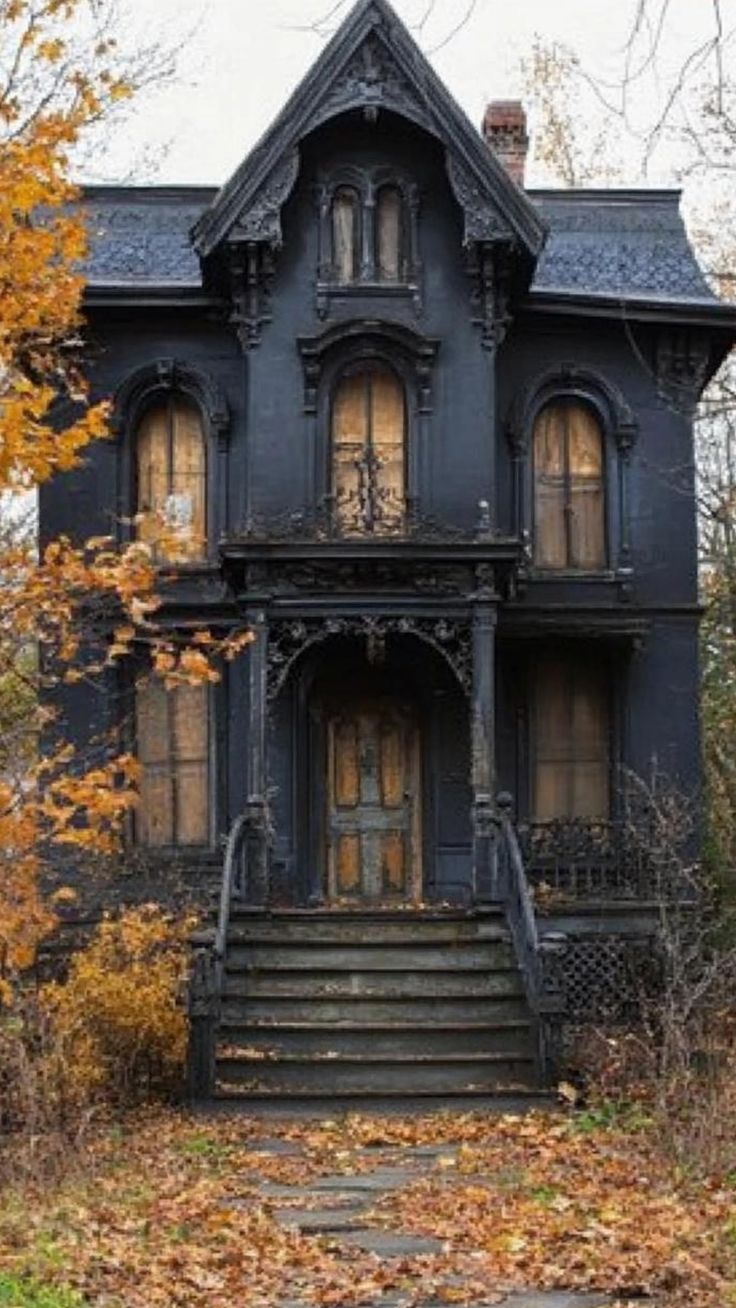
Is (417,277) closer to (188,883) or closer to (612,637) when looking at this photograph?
(612,637)

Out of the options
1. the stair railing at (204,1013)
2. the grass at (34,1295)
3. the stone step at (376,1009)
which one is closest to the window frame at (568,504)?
the stone step at (376,1009)

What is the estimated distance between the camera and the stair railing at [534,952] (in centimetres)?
1709

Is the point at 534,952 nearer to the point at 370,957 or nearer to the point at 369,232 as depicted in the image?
the point at 370,957

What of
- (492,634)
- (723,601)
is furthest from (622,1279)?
(723,601)

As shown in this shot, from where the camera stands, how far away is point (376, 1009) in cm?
1831

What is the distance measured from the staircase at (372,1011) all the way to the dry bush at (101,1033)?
599 millimetres

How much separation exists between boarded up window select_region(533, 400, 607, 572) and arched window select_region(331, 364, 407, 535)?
1874 millimetres

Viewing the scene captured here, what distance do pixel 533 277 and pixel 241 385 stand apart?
3604mm

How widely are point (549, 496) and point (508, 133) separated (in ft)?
19.7

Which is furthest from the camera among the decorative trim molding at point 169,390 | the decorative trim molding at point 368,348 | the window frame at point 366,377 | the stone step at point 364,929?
the decorative trim molding at point 169,390

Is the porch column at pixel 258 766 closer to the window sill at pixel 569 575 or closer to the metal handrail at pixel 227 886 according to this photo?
the metal handrail at pixel 227 886

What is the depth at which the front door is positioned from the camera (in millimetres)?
22609

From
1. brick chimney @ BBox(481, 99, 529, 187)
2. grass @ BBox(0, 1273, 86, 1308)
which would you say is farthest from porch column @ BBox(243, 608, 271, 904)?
grass @ BBox(0, 1273, 86, 1308)

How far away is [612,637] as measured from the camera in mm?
23109
